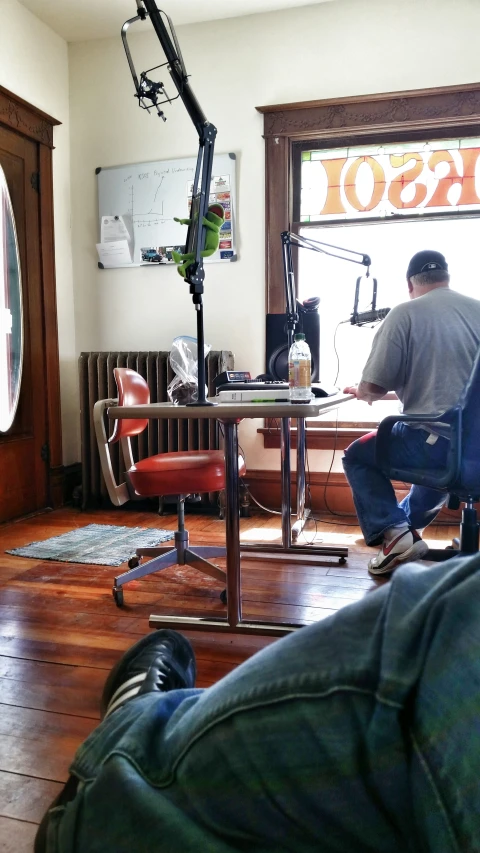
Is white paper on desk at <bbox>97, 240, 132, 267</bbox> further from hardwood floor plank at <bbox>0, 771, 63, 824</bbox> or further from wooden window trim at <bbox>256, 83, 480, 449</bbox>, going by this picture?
hardwood floor plank at <bbox>0, 771, 63, 824</bbox>

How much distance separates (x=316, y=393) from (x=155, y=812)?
1.59 meters

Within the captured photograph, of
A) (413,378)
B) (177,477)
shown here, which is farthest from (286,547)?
(413,378)

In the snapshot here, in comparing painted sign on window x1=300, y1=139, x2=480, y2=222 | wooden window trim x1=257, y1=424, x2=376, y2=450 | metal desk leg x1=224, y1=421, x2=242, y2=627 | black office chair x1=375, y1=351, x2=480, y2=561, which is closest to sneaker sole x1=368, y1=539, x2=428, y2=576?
black office chair x1=375, y1=351, x2=480, y2=561

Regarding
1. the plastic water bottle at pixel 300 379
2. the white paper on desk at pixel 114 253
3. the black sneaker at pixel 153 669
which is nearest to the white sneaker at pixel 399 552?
the plastic water bottle at pixel 300 379

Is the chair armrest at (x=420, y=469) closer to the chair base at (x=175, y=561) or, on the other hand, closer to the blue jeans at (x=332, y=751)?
the chair base at (x=175, y=561)

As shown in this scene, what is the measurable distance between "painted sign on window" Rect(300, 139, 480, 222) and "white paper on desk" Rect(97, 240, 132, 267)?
3.48ft

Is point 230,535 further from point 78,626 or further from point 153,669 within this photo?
point 153,669

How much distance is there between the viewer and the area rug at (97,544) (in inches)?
105

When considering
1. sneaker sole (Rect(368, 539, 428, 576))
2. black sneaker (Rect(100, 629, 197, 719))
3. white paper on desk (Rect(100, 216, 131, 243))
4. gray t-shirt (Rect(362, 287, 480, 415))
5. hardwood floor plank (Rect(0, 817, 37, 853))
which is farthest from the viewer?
white paper on desk (Rect(100, 216, 131, 243))

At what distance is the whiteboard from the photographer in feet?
11.7

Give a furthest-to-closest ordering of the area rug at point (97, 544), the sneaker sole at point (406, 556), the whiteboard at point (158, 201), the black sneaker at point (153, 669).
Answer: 1. the whiteboard at point (158, 201)
2. the area rug at point (97, 544)
3. the sneaker sole at point (406, 556)
4. the black sneaker at point (153, 669)

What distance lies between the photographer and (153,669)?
0.88 m

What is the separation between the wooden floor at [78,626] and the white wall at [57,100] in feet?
3.53

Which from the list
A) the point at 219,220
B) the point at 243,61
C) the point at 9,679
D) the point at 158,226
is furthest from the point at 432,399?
the point at 243,61
